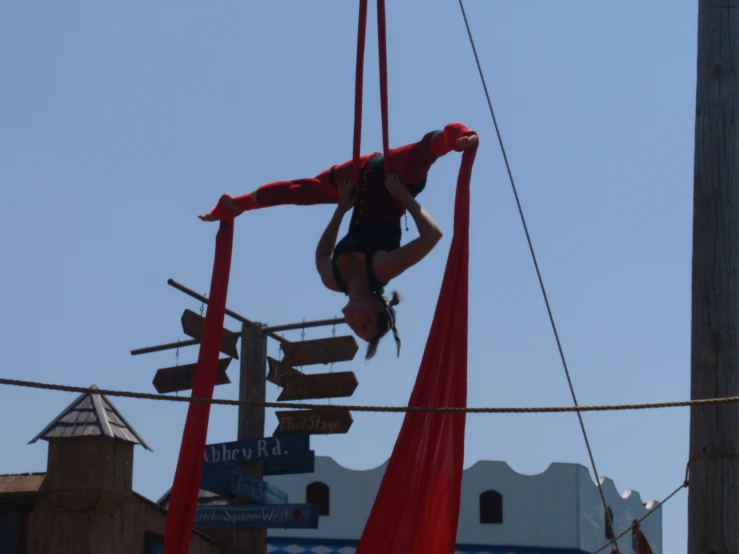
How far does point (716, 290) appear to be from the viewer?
4309mm

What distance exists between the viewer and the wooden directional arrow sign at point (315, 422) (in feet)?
32.1

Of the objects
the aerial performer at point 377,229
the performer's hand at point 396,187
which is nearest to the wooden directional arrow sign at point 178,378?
the aerial performer at point 377,229

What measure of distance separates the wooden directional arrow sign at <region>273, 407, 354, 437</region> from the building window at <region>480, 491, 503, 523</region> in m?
10.7

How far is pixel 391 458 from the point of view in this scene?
4.84 metres

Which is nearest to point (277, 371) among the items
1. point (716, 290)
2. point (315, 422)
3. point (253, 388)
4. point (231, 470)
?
point (253, 388)

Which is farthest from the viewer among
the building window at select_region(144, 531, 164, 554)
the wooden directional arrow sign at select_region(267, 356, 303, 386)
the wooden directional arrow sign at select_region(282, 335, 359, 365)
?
the wooden directional arrow sign at select_region(267, 356, 303, 386)

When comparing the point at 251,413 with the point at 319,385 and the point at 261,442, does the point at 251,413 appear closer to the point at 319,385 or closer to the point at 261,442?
the point at 261,442

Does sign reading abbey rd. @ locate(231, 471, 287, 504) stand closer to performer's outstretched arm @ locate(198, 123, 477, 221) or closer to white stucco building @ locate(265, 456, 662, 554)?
performer's outstretched arm @ locate(198, 123, 477, 221)

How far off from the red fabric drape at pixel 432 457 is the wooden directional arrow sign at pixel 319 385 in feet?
16.0

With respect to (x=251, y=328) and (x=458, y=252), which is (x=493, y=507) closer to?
(x=251, y=328)

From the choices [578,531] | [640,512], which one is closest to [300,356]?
[578,531]

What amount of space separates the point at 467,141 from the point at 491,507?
16.0 m

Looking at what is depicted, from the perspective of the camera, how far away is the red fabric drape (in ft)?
15.4

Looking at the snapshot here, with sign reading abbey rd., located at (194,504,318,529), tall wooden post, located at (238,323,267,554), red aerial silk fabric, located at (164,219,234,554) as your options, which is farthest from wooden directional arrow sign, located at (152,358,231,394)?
red aerial silk fabric, located at (164,219,234,554)
